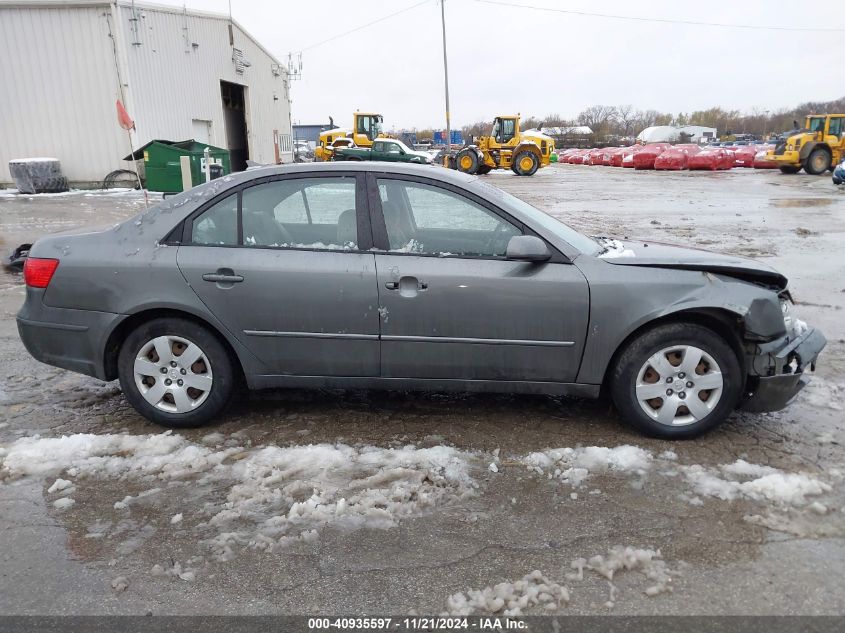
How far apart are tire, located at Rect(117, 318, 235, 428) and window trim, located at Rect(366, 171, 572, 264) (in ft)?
3.79

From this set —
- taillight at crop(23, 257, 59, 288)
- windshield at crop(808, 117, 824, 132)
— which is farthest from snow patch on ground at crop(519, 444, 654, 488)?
windshield at crop(808, 117, 824, 132)

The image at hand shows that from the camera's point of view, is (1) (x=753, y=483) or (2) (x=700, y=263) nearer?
(1) (x=753, y=483)

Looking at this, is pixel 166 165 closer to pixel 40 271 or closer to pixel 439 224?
pixel 40 271

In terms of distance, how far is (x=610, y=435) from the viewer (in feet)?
12.3

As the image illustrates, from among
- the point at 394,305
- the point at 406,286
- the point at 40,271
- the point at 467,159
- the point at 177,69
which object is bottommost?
the point at 394,305

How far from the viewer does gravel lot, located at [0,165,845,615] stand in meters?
2.47

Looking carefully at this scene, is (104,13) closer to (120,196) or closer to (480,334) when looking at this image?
(120,196)

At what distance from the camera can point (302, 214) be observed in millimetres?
3965

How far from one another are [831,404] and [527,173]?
3031 centimetres

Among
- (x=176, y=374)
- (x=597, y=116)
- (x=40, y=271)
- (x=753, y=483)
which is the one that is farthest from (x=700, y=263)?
(x=597, y=116)

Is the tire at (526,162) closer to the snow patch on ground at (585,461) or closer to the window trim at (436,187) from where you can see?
the window trim at (436,187)

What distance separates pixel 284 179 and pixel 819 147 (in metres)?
34.2

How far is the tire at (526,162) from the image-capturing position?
33.2 meters

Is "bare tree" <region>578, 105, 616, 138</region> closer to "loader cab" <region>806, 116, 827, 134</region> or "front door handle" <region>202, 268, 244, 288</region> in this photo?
"loader cab" <region>806, 116, 827, 134</region>
